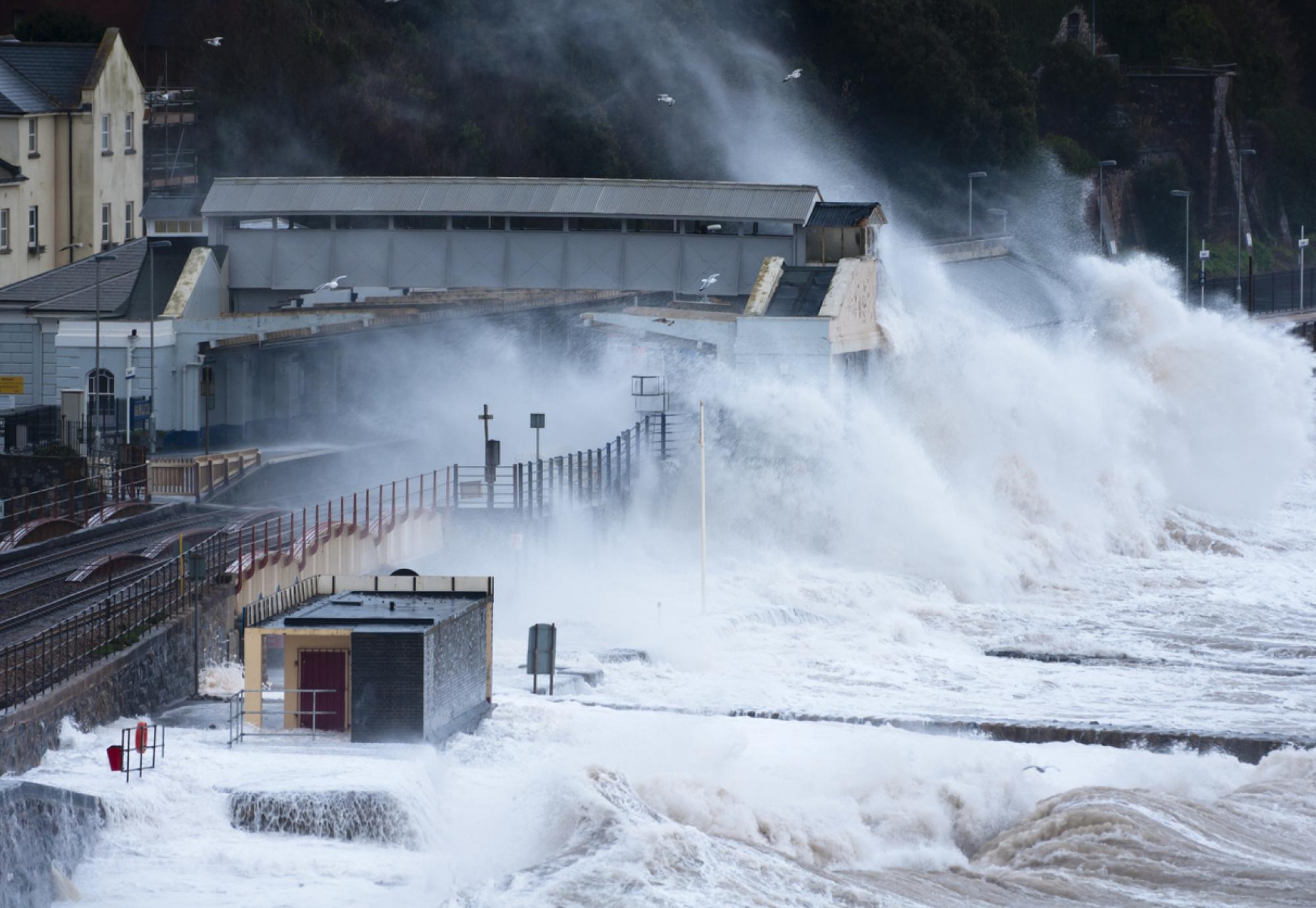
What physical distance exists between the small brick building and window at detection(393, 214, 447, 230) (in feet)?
102

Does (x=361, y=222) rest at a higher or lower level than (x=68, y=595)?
higher

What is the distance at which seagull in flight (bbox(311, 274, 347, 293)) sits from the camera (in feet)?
190

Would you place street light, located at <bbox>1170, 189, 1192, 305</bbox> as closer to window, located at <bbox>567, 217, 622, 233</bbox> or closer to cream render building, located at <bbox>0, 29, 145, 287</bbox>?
window, located at <bbox>567, 217, 622, 233</bbox>

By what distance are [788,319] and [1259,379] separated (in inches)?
921

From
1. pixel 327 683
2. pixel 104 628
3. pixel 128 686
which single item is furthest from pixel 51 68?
pixel 327 683

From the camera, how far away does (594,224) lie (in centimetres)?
5894

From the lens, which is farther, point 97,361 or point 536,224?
point 536,224

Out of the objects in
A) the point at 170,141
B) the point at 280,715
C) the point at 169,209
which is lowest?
the point at 280,715

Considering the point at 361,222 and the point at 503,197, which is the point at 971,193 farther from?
the point at 361,222

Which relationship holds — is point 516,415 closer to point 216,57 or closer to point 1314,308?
point 216,57

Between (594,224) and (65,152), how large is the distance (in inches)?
736

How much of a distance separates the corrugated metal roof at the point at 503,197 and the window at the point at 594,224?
0.62 metres

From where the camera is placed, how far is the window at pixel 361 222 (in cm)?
5938

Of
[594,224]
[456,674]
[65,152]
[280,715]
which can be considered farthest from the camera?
[65,152]
